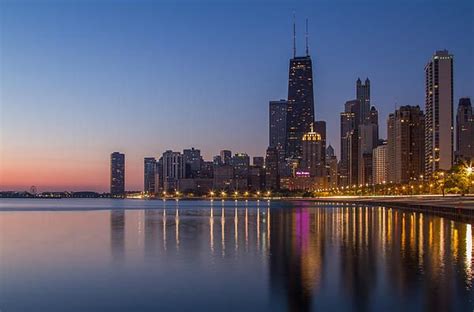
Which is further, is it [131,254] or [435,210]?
[435,210]

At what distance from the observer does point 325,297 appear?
2166cm

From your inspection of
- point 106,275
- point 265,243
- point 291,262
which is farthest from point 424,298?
point 265,243

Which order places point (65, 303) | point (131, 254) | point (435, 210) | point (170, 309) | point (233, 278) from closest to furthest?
point (170, 309)
point (65, 303)
point (233, 278)
point (131, 254)
point (435, 210)

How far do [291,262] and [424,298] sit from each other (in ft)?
35.6

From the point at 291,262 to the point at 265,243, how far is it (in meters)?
12.1

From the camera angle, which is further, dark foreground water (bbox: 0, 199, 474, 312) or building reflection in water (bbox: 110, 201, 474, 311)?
building reflection in water (bbox: 110, 201, 474, 311)

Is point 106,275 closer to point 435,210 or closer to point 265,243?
point 265,243

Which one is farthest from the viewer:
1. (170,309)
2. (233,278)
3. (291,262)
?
(291,262)

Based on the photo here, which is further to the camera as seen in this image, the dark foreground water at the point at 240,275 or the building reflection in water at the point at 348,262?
the building reflection in water at the point at 348,262

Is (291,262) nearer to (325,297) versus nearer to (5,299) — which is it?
(325,297)

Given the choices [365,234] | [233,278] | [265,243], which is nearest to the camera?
[233,278]

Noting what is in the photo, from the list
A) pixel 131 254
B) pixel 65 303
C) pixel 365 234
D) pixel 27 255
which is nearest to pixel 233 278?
pixel 65 303

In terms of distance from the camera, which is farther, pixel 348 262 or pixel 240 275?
pixel 348 262

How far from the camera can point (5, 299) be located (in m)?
22.8
